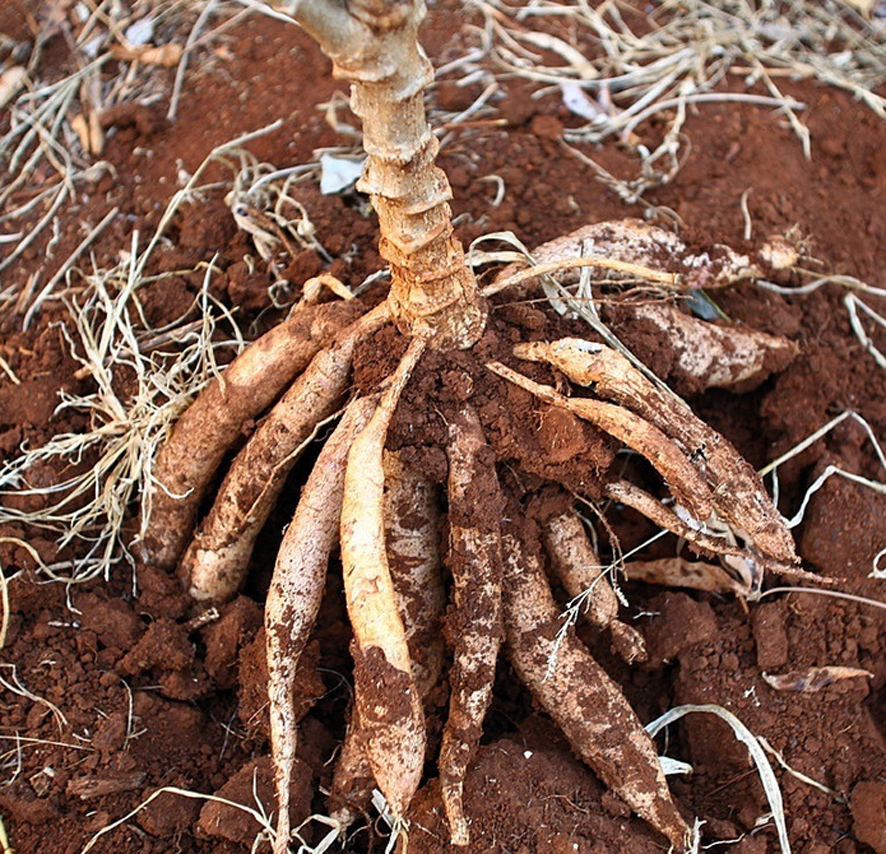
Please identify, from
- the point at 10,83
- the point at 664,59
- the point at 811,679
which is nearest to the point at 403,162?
the point at 811,679

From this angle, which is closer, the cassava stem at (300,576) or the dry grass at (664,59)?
the cassava stem at (300,576)

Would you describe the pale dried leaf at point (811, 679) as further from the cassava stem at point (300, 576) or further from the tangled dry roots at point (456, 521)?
the cassava stem at point (300, 576)

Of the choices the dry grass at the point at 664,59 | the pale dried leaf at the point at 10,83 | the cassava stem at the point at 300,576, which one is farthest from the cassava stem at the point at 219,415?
the pale dried leaf at the point at 10,83

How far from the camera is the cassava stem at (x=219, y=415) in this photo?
1.54 m

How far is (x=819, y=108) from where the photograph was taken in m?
2.32

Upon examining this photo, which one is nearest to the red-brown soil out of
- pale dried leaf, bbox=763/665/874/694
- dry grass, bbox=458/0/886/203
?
pale dried leaf, bbox=763/665/874/694

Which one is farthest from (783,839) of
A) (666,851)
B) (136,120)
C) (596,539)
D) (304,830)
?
(136,120)

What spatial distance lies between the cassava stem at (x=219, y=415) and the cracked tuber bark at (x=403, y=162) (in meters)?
0.19

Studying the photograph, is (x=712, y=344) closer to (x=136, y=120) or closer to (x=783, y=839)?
(x=783, y=839)

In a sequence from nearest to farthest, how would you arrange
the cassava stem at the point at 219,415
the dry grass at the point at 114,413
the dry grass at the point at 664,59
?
the cassava stem at the point at 219,415
the dry grass at the point at 114,413
the dry grass at the point at 664,59

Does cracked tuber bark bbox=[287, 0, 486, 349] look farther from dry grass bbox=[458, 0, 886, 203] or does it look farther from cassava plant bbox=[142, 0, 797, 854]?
dry grass bbox=[458, 0, 886, 203]

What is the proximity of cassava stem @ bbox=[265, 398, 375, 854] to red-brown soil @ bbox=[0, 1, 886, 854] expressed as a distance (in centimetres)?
8

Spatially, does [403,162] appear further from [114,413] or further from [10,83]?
[10,83]

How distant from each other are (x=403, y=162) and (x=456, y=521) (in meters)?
0.52
